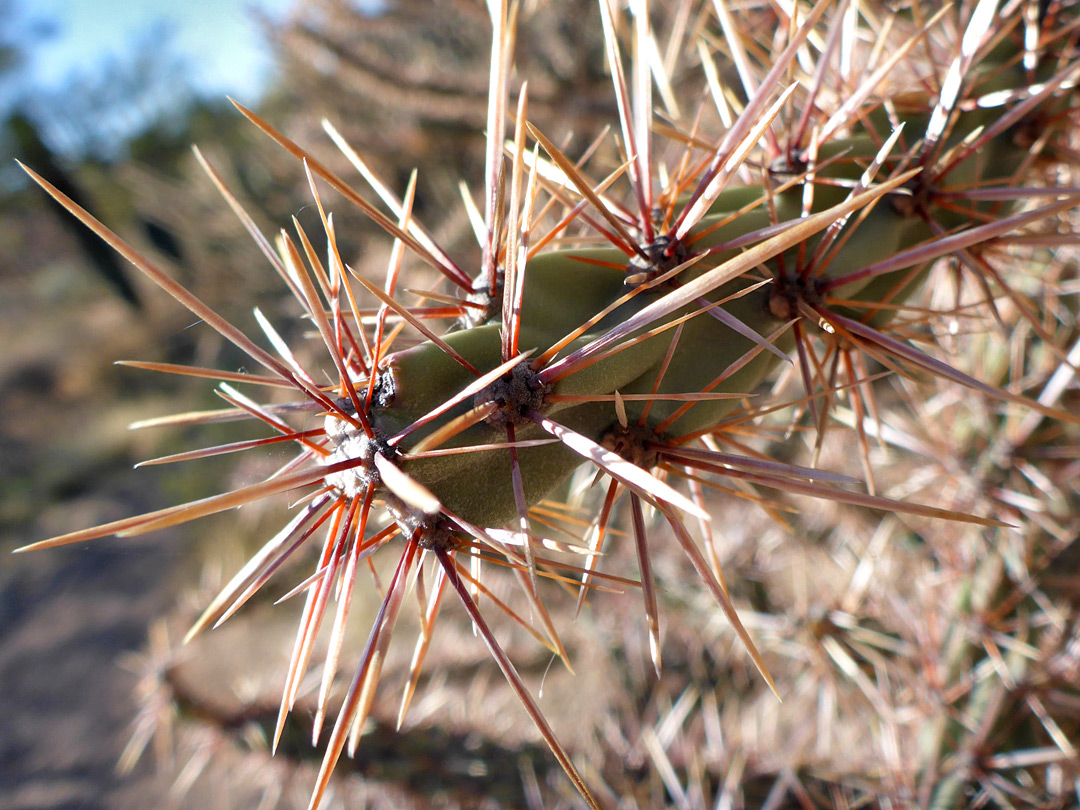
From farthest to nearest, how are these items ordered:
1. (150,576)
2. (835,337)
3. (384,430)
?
(150,576) → (835,337) → (384,430)

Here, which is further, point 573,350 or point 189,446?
point 189,446

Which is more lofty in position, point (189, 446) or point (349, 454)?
point (349, 454)

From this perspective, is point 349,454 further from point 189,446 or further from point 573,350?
point 189,446

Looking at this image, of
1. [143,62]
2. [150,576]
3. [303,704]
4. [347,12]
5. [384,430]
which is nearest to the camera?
[384,430]

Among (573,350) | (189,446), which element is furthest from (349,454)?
(189,446)

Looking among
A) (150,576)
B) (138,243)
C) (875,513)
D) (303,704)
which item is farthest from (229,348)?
(875,513)

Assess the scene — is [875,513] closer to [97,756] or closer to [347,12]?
[347,12]

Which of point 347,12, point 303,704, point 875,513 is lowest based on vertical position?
point 303,704

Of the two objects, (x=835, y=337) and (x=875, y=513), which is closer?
(x=835, y=337)
